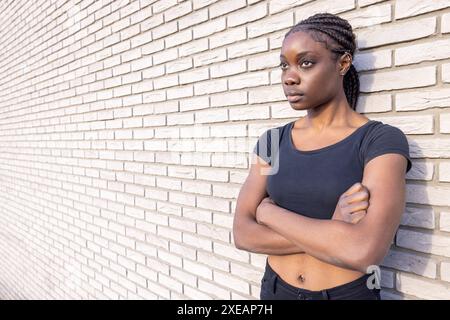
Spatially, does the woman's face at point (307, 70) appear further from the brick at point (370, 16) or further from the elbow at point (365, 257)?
the elbow at point (365, 257)

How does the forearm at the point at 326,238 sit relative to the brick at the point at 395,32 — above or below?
below

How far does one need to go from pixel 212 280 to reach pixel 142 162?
1363 mm

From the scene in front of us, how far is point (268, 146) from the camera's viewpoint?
2.09 metres

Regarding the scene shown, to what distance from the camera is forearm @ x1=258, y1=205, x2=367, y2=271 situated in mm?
1483

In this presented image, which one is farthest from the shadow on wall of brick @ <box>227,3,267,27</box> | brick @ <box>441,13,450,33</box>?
brick @ <box>227,3,267,27</box>

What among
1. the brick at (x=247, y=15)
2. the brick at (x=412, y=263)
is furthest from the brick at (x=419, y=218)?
the brick at (x=247, y=15)

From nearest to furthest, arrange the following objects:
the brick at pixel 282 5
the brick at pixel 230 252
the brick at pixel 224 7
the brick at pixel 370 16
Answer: the brick at pixel 370 16, the brick at pixel 282 5, the brick at pixel 224 7, the brick at pixel 230 252

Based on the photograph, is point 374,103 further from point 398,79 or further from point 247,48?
point 247,48

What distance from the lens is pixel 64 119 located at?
503 cm

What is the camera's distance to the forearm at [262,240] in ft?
5.95

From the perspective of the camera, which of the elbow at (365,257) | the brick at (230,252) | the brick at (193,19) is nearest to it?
the elbow at (365,257)

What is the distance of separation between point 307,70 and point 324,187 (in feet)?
1.72

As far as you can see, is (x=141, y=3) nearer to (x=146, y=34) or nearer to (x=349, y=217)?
(x=146, y=34)

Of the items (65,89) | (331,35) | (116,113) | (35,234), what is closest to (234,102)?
(331,35)
